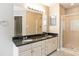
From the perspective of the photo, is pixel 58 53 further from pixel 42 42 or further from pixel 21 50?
pixel 21 50

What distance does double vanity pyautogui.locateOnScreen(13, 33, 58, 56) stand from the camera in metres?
1.65

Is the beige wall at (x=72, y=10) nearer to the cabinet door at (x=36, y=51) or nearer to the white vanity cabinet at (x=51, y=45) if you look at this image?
the white vanity cabinet at (x=51, y=45)

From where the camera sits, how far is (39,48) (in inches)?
69.1

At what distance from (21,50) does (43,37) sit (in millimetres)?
402

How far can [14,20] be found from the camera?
170 cm

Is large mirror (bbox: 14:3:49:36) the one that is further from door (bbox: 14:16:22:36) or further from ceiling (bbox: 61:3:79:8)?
ceiling (bbox: 61:3:79:8)

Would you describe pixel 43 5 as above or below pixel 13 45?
above

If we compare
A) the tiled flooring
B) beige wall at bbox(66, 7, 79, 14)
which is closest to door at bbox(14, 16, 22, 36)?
the tiled flooring

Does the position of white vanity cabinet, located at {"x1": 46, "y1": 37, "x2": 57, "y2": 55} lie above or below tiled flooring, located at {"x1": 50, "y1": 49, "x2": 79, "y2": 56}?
above

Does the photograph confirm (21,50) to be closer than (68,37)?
Yes

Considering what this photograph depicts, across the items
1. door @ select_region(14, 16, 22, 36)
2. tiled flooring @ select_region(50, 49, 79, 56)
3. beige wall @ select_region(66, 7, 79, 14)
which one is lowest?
tiled flooring @ select_region(50, 49, 79, 56)

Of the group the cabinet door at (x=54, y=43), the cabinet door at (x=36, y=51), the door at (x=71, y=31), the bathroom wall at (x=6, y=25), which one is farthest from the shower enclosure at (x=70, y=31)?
the bathroom wall at (x=6, y=25)

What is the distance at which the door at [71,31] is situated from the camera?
1752 mm

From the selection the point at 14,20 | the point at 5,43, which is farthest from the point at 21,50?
the point at 14,20
